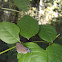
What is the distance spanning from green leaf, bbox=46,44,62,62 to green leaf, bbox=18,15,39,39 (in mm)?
107

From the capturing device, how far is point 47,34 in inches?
18.6

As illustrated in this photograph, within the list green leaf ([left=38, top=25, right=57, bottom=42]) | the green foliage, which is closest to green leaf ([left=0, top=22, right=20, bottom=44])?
the green foliage

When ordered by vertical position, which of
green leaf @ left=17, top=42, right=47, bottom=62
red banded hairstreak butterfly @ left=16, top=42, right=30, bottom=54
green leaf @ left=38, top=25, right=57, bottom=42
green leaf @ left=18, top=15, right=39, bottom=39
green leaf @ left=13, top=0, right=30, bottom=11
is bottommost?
green leaf @ left=17, top=42, right=47, bottom=62

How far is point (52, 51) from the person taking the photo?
0.39 meters

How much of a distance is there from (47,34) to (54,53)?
0.12 m

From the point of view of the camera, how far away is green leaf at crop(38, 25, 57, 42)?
44 centimetres

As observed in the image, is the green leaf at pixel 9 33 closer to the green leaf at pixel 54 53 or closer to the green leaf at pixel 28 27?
the green leaf at pixel 28 27

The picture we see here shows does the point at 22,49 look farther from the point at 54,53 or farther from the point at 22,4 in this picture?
the point at 22,4

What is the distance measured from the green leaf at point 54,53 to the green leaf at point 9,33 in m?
0.16

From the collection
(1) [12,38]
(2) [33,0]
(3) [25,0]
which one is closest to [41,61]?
(1) [12,38]

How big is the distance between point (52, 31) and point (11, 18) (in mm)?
1289

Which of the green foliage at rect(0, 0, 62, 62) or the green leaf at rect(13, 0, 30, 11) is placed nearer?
the green foliage at rect(0, 0, 62, 62)

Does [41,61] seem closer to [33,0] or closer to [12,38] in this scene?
[12,38]

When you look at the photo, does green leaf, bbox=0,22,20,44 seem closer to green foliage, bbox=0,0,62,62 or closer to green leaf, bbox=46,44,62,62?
green foliage, bbox=0,0,62,62
